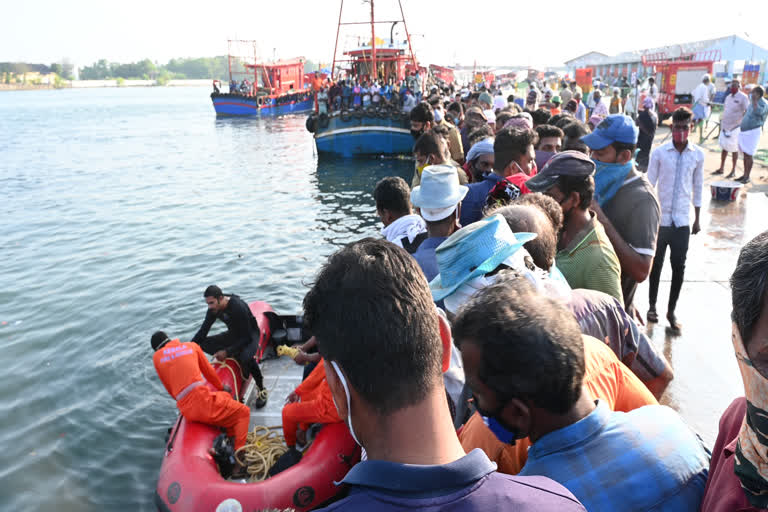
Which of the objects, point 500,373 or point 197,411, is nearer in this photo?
point 500,373

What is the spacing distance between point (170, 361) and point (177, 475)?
2.85ft

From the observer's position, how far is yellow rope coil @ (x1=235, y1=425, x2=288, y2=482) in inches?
160

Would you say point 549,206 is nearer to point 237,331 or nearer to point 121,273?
point 237,331

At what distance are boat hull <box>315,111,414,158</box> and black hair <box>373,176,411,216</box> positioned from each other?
15797 millimetres

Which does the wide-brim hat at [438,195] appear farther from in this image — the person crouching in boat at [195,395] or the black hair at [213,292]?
the black hair at [213,292]

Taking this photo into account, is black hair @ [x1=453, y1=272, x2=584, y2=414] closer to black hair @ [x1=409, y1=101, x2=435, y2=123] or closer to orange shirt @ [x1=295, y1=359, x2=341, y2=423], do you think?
orange shirt @ [x1=295, y1=359, x2=341, y2=423]

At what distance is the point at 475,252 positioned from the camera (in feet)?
6.30

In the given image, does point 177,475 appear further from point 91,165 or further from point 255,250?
point 91,165

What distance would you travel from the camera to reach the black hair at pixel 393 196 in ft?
12.7

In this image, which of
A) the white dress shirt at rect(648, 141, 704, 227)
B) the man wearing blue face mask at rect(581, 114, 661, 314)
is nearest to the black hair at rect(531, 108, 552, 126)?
the white dress shirt at rect(648, 141, 704, 227)

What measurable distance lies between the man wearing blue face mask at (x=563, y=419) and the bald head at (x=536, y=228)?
0.86m

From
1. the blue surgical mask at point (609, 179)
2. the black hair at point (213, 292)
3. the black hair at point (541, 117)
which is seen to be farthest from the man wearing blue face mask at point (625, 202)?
the black hair at point (541, 117)

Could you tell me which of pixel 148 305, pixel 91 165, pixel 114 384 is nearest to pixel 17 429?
pixel 114 384

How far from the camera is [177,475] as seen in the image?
3.73 meters
